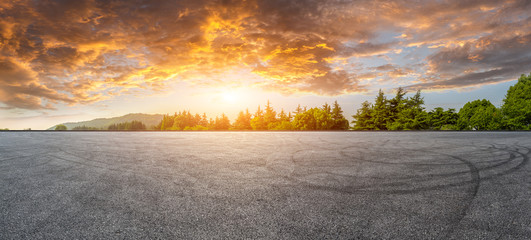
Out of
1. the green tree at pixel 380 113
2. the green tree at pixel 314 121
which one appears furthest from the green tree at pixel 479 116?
the green tree at pixel 314 121

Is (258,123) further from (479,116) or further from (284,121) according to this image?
(479,116)

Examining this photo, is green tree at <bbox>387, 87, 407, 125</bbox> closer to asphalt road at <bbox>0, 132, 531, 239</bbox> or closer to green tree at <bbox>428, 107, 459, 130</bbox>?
green tree at <bbox>428, 107, 459, 130</bbox>

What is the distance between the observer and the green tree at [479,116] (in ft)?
137

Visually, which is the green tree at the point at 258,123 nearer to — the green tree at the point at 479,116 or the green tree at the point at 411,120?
the green tree at the point at 411,120

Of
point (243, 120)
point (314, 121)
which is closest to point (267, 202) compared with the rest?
point (314, 121)

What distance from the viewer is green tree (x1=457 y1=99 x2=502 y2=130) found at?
41750 millimetres

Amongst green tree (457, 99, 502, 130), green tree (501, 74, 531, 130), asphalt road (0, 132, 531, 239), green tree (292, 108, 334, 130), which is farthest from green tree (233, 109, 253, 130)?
asphalt road (0, 132, 531, 239)

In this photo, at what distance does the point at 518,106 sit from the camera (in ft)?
131

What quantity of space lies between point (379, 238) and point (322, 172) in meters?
2.78

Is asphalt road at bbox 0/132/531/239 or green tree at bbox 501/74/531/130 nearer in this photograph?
asphalt road at bbox 0/132/531/239

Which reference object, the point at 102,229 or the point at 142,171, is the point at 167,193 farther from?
the point at 142,171

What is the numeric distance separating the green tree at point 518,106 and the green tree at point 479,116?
1.27m

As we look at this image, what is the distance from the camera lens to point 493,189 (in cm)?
393

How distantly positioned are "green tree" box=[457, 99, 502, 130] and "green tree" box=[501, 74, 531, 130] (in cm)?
127
